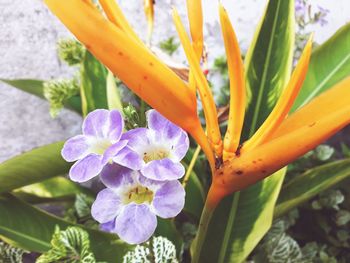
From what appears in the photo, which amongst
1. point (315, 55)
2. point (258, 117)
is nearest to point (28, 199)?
point (258, 117)

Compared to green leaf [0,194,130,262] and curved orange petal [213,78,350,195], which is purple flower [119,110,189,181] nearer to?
curved orange petal [213,78,350,195]

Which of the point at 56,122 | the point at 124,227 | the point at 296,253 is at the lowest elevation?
the point at 296,253

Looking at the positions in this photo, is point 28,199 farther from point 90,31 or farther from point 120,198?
point 90,31

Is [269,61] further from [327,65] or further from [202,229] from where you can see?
[202,229]

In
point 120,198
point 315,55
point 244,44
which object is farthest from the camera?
point 244,44

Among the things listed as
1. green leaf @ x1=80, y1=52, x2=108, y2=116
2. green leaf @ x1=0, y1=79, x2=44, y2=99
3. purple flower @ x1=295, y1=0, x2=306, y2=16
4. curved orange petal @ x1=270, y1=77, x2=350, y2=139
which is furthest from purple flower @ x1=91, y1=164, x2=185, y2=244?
purple flower @ x1=295, y1=0, x2=306, y2=16

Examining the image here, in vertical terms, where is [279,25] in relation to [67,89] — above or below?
below
